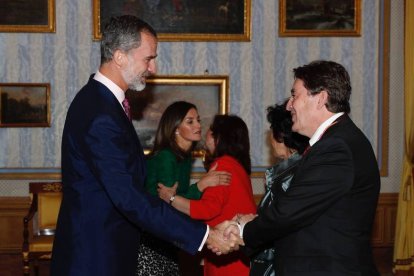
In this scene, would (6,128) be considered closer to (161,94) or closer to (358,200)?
(161,94)

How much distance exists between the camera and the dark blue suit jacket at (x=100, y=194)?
3225 mm

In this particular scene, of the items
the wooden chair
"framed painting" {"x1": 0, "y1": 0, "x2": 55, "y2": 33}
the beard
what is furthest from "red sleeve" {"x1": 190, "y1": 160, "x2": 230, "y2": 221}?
"framed painting" {"x1": 0, "y1": 0, "x2": 55, "y2": 33}

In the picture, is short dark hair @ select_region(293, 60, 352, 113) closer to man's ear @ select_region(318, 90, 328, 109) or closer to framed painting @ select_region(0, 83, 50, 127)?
man's ear @ select_region(318, 90, 328, 109)

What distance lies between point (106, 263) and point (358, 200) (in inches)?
49.2

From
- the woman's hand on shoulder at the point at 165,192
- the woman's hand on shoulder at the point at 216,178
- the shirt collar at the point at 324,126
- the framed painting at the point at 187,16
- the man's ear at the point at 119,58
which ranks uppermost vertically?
the framed painting at the point at 187,16

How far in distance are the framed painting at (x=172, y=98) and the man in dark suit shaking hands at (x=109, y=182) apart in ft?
14.5

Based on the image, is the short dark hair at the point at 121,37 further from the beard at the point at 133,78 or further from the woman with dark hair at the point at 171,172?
the woman with dark hair at the point at 171,172

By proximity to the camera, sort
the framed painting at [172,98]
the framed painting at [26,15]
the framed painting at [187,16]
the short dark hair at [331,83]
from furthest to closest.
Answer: the framed painting at [172,98] < the framed painting at [187,16] < the framed painting at [26,15] < the short dark hair at [331,83]

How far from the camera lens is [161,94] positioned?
7.94 metres

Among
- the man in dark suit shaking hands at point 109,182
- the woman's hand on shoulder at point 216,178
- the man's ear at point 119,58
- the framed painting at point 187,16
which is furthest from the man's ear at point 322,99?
the framed painting at point 187,16

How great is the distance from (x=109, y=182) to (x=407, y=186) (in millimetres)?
5374

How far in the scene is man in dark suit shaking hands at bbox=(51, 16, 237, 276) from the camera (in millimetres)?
3234

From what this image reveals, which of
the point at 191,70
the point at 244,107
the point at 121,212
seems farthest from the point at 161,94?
the point at 121,212

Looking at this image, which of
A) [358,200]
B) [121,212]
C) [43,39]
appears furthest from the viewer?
[43,39]
